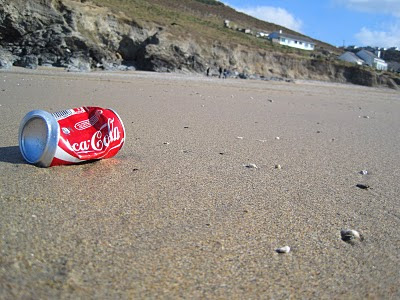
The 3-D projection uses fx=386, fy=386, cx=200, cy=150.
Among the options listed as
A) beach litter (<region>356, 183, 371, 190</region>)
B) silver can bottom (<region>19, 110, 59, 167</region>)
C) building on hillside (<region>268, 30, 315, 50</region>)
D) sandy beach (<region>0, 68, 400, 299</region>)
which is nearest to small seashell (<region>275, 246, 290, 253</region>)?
sandy beach (<region>0, 68, 400, 299</region>)

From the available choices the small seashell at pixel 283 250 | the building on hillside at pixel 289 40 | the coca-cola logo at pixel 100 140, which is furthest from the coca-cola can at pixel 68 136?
the building on hillside at pixel 289 40

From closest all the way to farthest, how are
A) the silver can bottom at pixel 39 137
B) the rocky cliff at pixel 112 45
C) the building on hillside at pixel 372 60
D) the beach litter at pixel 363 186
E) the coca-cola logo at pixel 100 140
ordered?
the silver can bottom at pixel 39 137 < the coca-cola logo at pixel 100 140 < the beach litter at pixel 363 186 < the rocky cliff at pixel 112 45 < the building on hillside at pixel 372 60

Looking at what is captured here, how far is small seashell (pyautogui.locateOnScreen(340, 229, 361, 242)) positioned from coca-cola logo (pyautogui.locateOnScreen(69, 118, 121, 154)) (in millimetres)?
1385

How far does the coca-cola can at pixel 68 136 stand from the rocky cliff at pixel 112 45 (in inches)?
493

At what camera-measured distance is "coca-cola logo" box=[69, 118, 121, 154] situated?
84.2 inches

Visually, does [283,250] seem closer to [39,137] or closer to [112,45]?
[39,137]

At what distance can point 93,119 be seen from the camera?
7.41 ft

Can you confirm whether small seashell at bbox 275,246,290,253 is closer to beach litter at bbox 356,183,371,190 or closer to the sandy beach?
the sandy beach

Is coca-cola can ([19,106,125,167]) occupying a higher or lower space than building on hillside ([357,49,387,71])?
lower

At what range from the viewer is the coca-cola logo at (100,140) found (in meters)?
2.14

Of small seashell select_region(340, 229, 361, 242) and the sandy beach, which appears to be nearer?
the sandy beach

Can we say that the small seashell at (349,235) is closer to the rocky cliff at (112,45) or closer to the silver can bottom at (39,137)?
the silver can bottom at (39,137)

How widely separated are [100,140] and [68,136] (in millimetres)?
220

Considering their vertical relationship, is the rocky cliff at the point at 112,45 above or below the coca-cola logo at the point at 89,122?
above
